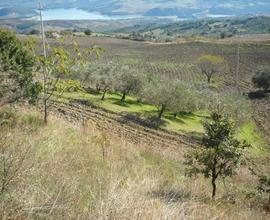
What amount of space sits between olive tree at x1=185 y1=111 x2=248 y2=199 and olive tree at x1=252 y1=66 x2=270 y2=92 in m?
58.1

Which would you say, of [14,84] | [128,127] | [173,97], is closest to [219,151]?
[14,84]

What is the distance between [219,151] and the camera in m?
11.6

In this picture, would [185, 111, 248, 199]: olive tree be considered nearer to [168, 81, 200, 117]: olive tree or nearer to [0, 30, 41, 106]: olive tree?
[0, 30, 41, 106]: olive tree

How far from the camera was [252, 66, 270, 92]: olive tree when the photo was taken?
67625mm

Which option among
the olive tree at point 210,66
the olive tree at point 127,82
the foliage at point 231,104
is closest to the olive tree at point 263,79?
the olive tree at point 210,66

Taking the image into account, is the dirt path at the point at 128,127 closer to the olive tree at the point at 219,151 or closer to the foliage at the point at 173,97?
the foliage at the point at 173,97

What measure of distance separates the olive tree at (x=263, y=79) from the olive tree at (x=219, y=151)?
5806cm

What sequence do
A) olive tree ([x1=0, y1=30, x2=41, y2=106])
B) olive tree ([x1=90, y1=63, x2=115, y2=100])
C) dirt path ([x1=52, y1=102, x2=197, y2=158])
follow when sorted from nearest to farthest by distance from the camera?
1. olive tree ([x1=0, y1=30, x2=41, y2=106])
2. dirt path ([x1=52, y1=102, x2=197, y2=158])
3. olive tree ([x1=90, y1=63, x2=115, y2=100])

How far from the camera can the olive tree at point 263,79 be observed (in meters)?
67.6

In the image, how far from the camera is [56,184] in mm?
4254

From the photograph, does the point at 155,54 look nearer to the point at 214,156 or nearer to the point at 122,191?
the point at 214,156

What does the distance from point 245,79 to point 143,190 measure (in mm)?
78229

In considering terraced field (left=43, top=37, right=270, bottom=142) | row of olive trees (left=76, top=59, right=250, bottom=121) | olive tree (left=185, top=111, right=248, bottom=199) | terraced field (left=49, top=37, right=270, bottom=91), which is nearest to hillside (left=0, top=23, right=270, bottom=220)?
olive tree (left=185, top=111, right=248, bottom=199)

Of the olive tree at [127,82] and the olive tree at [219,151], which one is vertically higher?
the olive tree at [219,151]
